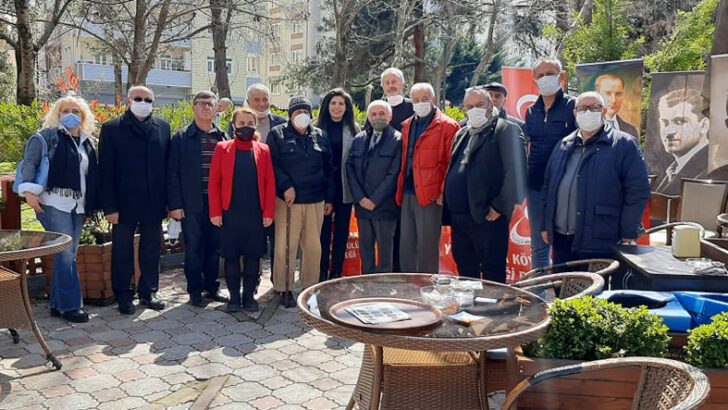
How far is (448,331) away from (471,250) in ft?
8.48

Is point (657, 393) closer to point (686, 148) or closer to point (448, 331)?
point (448, 331)

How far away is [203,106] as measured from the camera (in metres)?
5.52

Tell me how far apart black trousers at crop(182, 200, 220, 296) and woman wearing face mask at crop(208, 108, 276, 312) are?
1.10ft

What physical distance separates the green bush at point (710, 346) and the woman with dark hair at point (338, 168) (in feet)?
11.8

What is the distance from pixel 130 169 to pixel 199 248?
0.92 m

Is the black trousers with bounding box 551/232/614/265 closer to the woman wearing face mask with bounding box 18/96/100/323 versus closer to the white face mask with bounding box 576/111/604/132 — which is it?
the white face mask with bounding box 576/111/604/132

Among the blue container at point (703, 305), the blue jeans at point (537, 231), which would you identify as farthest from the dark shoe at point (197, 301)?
the blue container at point (703, 305)

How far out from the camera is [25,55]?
34.0ft

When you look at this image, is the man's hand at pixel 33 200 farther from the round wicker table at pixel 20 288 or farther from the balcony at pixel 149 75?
the balcony at pixel 149 75

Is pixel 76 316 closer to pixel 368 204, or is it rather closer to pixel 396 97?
pixel 368 204

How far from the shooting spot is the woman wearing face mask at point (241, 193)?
5.32m

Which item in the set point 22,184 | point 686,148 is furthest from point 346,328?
point 686,148

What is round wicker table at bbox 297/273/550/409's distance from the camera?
7.97ft

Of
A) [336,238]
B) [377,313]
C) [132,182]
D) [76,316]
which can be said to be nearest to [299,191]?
[336,238]
